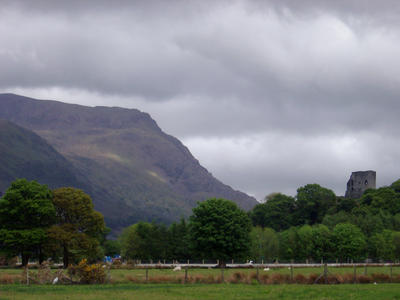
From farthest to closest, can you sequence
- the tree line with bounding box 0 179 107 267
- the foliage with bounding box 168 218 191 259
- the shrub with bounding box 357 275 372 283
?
the foliage with bounding box 168 218 191 259
the tree line with bounding box 0 179 107 267
the shrub with bounding box 357 275 372 283

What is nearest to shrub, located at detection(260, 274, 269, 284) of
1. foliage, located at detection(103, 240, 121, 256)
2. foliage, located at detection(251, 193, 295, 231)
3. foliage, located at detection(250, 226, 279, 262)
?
foliage, located at detection(250, 226, 279, 262)

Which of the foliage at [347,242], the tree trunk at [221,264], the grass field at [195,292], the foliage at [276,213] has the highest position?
the foliage at [276,213]

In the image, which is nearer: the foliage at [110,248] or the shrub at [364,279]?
the shrub at [364,279]

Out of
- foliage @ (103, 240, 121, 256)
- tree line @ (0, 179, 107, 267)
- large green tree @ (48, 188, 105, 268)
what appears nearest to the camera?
tree line @ (0, 179, 107, 267)

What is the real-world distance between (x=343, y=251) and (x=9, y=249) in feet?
224

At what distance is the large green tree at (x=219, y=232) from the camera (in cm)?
10275

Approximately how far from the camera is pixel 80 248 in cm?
8919

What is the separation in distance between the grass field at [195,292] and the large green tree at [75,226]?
140 ft

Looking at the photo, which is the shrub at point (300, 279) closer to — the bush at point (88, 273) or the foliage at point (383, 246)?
the bush at point (88, 273)

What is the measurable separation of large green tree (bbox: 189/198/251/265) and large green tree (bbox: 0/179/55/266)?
28497 mm

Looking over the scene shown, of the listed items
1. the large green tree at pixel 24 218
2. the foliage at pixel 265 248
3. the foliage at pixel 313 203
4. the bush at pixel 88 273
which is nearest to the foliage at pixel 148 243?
the foliage at pixel 265 248

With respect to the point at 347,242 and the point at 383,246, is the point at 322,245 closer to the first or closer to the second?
the point at 347,242

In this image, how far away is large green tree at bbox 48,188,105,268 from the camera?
8831 cm

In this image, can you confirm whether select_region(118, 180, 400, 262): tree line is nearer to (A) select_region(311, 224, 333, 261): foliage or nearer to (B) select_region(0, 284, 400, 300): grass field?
(A) select_region(311, 224, 333, 261): foliage
